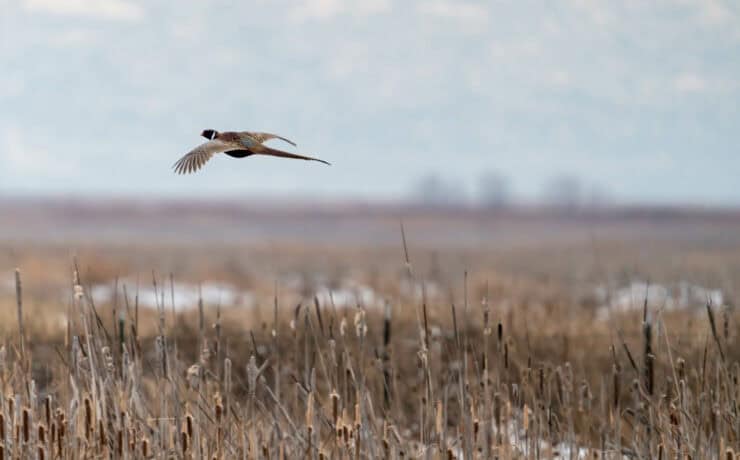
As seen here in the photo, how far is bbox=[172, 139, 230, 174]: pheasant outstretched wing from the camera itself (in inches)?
135

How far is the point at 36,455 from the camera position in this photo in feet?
13.0

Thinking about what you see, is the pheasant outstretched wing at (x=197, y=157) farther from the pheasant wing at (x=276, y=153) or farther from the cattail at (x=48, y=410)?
the cattail at (x=48, y=410)

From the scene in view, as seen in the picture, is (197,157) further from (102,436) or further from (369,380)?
(369,380)

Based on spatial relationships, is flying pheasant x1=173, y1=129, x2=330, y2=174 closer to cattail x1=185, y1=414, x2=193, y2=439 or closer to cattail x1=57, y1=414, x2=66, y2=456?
cattail x1=185, y1=414, x2=193, y2=439

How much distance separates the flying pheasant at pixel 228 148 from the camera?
134 inches

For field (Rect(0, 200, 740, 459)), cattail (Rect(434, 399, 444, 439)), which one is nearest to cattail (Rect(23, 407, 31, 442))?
field (Rect(0, 200, 740, 459))

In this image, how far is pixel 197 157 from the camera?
3.48 meters

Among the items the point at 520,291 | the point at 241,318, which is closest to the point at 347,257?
the point at 520,291

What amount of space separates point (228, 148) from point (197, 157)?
0.38 feet

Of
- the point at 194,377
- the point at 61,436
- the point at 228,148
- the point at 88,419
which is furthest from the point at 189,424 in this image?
the point at 228,148

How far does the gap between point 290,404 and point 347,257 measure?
23.7m

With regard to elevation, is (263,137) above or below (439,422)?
above

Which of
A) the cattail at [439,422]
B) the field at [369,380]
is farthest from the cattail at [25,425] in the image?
the cattail at [439,422]

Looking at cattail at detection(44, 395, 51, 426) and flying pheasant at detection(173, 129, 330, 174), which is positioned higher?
flying pheasant at detection(173, 129, 330, 174)
